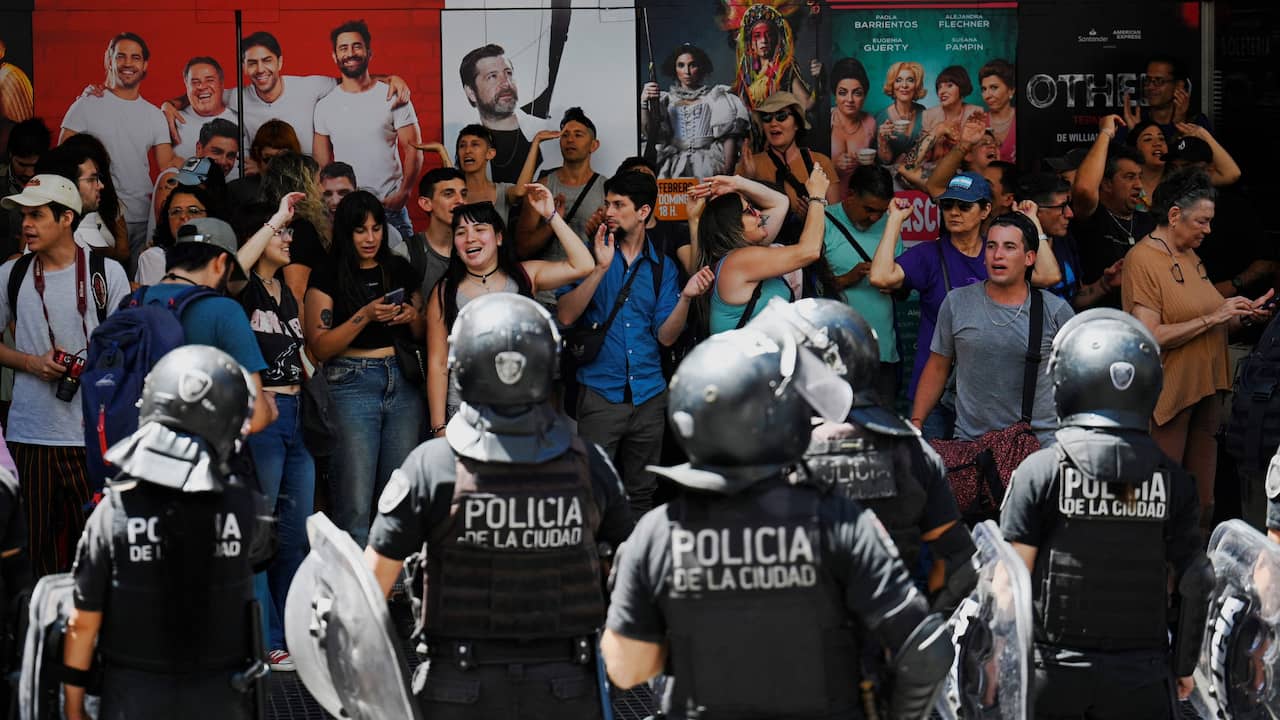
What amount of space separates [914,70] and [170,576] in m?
5.93

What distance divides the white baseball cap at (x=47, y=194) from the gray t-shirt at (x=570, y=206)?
2.48 meters

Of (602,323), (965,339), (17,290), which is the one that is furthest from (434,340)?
(965,339)

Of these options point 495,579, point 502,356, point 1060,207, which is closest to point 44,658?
point 495,579

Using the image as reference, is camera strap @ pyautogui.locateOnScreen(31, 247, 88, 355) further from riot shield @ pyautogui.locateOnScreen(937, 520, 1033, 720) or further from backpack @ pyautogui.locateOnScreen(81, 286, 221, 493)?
riot shield @ pyautogui.locateOnScreen(937, 520, 1033, 720)

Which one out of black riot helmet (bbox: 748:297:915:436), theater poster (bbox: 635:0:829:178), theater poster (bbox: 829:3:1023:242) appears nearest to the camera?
black riot helmet (bbox: 748:297:915:436)

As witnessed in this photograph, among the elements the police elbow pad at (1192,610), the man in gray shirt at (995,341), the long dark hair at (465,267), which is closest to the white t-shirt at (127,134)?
the long dark hair at (465,267)

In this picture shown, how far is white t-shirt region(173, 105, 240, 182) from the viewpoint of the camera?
864 centimetres

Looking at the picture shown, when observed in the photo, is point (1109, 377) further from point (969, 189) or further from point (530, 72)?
point (530, 72)

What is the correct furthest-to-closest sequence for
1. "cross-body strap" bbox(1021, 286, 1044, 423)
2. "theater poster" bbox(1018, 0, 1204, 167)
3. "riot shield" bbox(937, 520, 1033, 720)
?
"theater poster" bbox(1018, 0, 1204, 167) < "cross-body strap" bbox(1021, 286, 1044, 423) < "riot shield" bbox(937, 520, 1033, 720)

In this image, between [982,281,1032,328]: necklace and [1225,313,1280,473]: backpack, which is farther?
[982,281,1032,328]: necklace

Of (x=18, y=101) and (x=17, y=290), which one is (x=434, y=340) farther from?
(x=18, y=101)

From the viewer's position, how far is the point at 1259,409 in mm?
7156

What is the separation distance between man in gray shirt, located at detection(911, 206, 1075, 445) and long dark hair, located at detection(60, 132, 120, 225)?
14.1ft

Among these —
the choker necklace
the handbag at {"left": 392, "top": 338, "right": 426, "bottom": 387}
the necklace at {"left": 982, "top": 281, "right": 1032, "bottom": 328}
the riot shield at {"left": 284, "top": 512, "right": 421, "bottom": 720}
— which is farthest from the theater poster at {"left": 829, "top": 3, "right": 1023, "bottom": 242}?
the riot shield at {"left": 284, "top": 512, "right": 421, "bottom": 720}
